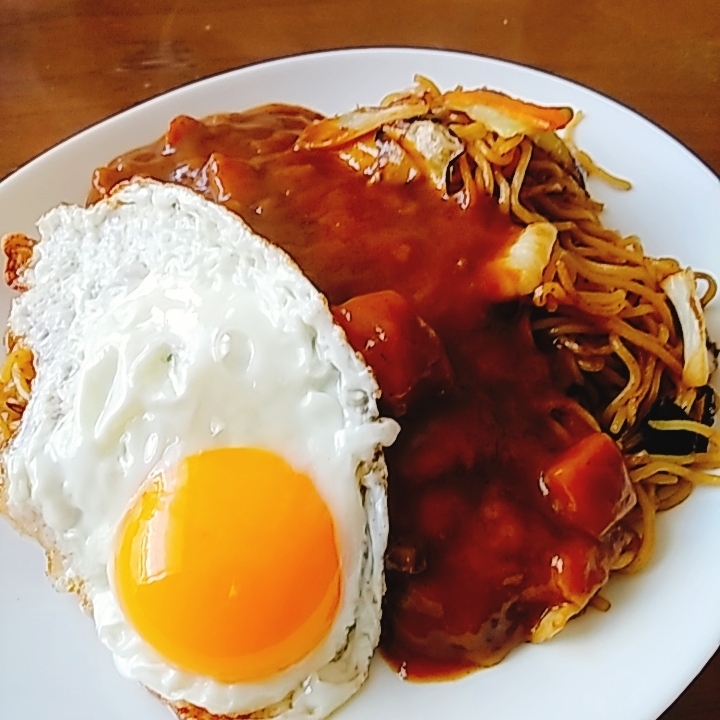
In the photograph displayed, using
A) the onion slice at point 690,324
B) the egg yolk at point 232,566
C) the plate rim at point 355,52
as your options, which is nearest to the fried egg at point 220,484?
the egg yolk at point 232,566

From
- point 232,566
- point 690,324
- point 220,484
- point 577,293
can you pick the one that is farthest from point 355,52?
point 232,566

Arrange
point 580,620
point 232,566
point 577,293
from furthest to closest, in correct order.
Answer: point 577,293
point 580,620
point 232,566

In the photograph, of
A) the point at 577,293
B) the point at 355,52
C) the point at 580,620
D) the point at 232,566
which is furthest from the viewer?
the point at 355,52

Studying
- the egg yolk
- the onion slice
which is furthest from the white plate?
the egg yolk

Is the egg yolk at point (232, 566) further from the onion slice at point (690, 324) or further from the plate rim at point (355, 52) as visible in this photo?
the plate rim at point (355, 52)

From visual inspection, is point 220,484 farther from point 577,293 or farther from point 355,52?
point 355,52

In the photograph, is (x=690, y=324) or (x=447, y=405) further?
(x=690, y=324)
